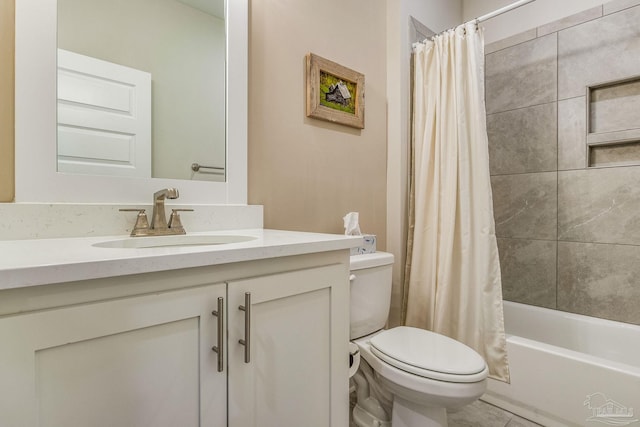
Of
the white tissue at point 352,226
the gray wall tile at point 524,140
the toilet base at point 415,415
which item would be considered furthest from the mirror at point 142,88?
the gray wall tile at point 524,140

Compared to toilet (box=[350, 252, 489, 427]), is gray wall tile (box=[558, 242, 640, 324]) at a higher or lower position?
higher

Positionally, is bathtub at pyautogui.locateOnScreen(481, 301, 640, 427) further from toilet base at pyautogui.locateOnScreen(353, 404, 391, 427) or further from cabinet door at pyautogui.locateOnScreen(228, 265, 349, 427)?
cabinet door at pyautogui.locateOnScreen(228, 265, 349, 427)

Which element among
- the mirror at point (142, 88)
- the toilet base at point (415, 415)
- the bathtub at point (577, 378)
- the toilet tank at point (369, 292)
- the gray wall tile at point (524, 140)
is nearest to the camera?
the mirror at point (142, 88)

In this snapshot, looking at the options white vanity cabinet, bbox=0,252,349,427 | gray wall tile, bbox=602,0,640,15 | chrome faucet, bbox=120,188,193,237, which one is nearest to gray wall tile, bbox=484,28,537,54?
gray wall tile, bbox=602,0,640,15

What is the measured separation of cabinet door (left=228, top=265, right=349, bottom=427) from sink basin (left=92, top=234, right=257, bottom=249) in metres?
0.28

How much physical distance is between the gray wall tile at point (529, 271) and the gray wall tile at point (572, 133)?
0.50m

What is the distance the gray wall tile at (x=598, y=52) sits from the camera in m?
1.74

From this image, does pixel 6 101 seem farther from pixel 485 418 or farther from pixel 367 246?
pixel 485 418

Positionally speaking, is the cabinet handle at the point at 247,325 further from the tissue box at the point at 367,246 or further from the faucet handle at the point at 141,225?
the tissue box at the point at 367,246

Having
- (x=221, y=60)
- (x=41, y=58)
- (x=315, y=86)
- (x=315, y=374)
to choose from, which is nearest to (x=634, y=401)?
(x=315, y=374)

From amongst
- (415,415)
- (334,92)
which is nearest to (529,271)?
(415,415)

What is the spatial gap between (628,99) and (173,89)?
2.30 meters

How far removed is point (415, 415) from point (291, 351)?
66 centimetres

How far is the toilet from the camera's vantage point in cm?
105
